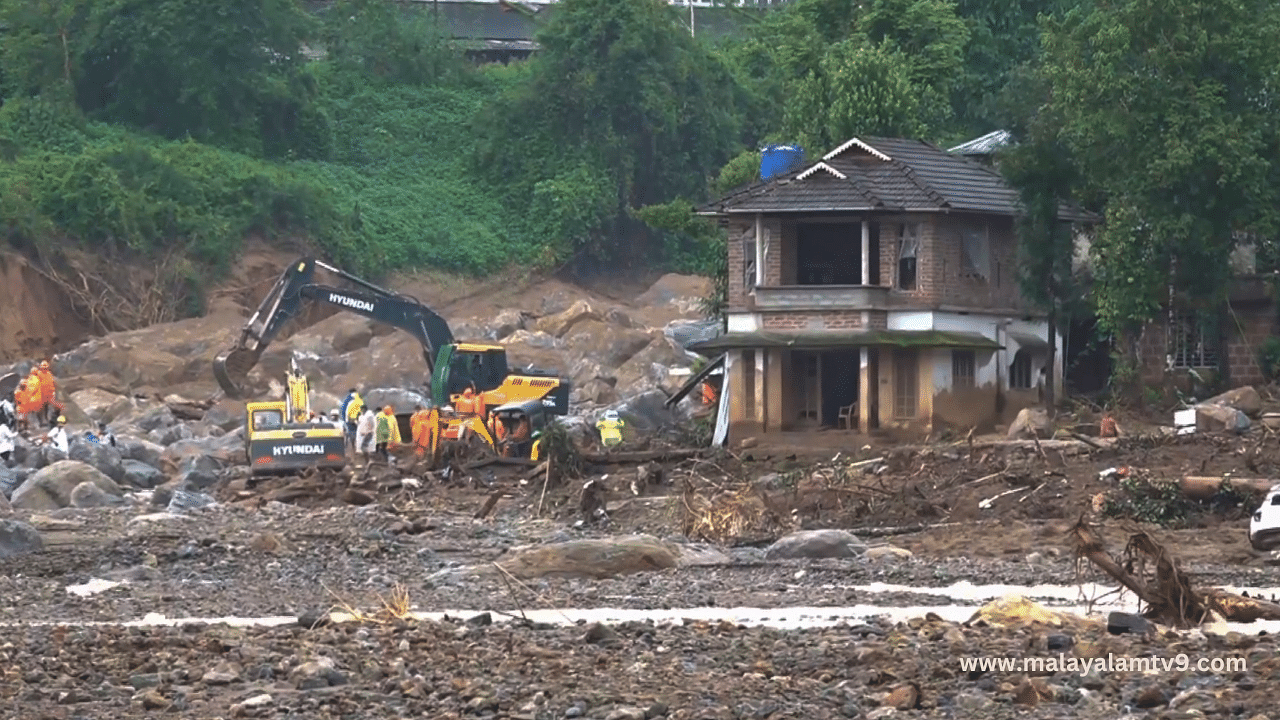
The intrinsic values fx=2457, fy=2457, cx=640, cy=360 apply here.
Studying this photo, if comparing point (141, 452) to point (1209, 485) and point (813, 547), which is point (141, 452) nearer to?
point (813, 547)

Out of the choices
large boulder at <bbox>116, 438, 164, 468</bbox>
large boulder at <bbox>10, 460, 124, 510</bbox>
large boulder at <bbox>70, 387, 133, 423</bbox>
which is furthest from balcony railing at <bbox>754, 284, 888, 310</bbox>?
large boulder at <bbox>70, 387, 133, 423</bbox>

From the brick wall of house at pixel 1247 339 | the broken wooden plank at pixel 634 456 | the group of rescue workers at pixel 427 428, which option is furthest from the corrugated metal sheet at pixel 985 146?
the broken wooden plank at pixel 634 456

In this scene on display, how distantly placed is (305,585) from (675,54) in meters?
50.4

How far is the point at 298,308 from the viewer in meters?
47.7

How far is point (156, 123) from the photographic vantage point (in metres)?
74.3

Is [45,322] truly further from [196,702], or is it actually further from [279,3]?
[196,702]

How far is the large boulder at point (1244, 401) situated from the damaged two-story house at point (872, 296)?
5.48 meters

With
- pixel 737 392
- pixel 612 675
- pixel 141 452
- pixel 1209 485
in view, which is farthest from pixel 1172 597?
pixel 141 452

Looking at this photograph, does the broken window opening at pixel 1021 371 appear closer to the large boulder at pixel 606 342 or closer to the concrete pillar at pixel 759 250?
the concrete pillar at pixel 759 250

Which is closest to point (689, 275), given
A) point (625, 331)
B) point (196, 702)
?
point (625, 331)

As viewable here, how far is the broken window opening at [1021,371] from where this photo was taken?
45.6 meters

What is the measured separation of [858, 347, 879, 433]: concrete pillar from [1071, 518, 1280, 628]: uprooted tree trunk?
24848 mm

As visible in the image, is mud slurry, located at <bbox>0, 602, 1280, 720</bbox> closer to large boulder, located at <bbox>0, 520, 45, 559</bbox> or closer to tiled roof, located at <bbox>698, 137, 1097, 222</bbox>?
large boulder, located at <bbox>0, 520, 45, 559</bbox>

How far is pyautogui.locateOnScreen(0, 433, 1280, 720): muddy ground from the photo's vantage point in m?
14.2
